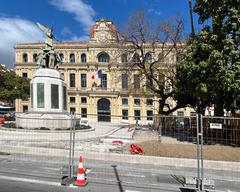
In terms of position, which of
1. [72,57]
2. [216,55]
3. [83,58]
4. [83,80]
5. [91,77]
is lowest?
[216,55]

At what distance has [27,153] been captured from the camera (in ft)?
38.8

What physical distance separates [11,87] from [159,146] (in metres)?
33.6

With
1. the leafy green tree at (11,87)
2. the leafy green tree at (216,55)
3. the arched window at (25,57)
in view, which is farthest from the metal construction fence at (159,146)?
the arched window at (25,57)

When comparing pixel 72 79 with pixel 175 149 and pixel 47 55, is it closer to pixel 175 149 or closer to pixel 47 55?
pixel 47 55

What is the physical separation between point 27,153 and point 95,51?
5039cm

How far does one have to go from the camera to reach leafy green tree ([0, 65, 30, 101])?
39.1m

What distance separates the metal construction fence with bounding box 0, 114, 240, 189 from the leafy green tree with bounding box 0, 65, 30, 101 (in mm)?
26730

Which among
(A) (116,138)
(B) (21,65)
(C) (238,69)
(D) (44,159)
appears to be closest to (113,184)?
(D) (44,159)

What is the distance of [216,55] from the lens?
15.2m

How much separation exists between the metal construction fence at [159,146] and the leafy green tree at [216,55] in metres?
3.28

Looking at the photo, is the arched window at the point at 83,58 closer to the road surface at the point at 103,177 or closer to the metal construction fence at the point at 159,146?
the metal construction fence at the point at 159,146

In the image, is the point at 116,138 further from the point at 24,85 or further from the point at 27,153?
the point at 24,85

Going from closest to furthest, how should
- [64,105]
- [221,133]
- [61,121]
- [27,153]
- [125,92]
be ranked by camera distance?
[27,153] < [221,133] < [61,121] < [64,105] < [125,92]

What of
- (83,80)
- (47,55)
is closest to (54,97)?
(47,55)
